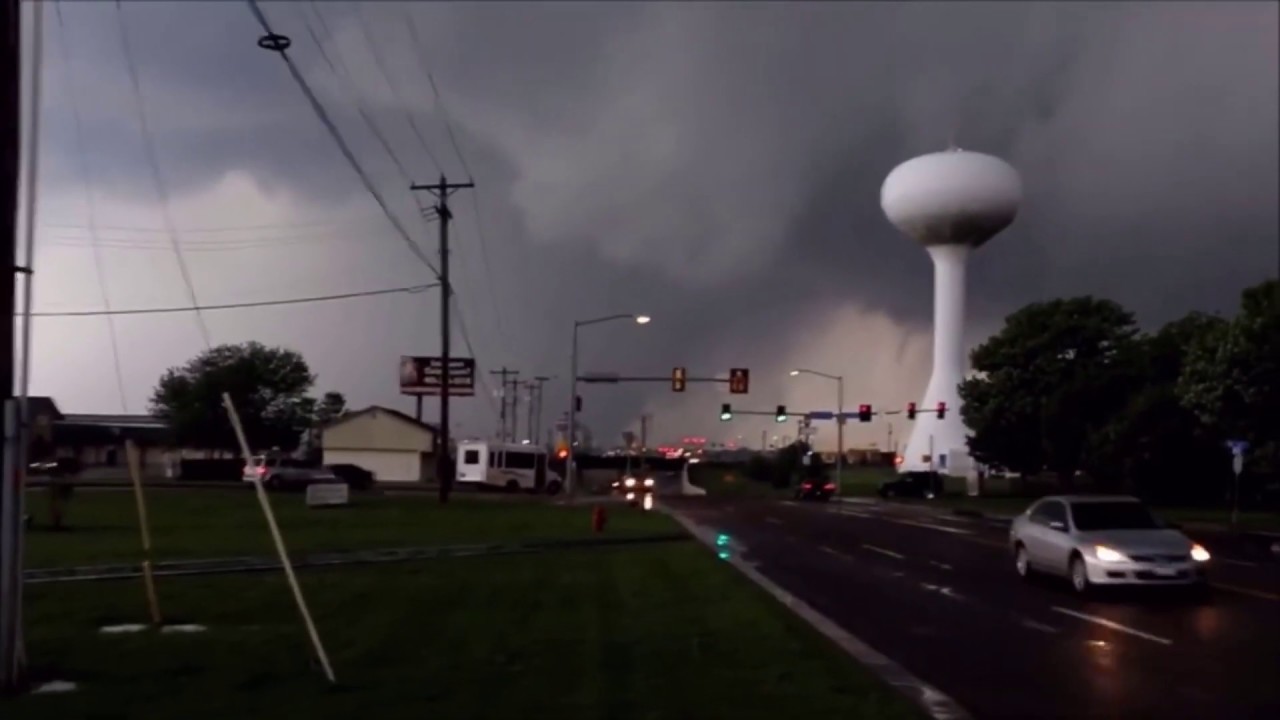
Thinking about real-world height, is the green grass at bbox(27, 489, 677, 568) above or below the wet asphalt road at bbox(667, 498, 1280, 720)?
above

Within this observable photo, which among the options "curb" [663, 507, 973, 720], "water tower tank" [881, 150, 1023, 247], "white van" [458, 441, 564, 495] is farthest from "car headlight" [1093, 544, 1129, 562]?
"water tower tank" [881, 150, 1023, 247]

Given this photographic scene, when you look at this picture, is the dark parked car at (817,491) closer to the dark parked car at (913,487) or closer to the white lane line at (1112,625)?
the dark parked car at (913,487)

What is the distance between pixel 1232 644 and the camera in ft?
52.2

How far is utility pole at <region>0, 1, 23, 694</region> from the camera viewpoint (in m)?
11.5

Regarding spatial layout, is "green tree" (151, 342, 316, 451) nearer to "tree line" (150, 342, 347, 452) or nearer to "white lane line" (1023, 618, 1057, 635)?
"tree line" (150, 342, 347, 452)

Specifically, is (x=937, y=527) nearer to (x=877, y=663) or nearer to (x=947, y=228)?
(x=877, y=663)

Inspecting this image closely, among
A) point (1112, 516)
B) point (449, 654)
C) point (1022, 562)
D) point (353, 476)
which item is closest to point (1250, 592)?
point (1112, 516)

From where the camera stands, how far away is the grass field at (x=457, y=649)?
11.2 m

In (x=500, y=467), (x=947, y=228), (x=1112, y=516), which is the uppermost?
(x=947, y=228)

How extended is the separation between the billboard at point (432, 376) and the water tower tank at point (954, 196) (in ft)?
96.8

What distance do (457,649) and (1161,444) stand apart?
5897 centimetres

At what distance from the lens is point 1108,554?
68.0 feet

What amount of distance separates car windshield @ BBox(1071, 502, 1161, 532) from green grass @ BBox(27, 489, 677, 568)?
14203mm

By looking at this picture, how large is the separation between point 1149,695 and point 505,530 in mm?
26290
